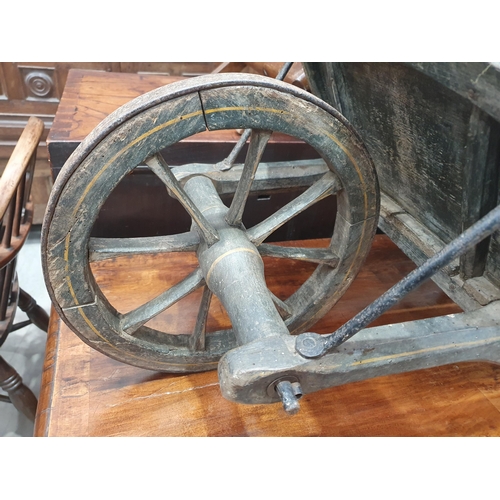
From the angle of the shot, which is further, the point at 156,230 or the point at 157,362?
the point at 156,230

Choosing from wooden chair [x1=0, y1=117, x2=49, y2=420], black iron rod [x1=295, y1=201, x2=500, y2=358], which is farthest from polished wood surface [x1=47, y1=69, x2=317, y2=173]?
black iron rod [x1=295, y1=201, x2=500, y2=358]

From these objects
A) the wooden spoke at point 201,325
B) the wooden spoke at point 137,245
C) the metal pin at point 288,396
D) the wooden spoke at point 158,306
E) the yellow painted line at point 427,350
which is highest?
the wooden spoke at point 137,245

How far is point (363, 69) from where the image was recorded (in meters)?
1.20

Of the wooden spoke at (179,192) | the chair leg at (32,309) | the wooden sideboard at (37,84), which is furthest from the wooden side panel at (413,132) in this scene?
the chair leg at (32,309)

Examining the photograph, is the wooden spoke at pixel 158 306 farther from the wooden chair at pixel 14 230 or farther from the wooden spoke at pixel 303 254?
the wooden chair at pixel 14 230

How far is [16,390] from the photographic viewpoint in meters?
1.60

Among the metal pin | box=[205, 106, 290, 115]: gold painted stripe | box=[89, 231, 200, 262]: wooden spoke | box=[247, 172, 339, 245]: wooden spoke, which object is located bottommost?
the metal pin

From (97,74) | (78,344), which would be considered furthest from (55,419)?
(97,74)

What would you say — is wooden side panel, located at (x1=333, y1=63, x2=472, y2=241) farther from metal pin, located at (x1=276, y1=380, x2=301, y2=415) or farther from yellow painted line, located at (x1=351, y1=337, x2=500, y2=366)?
metal pin, located at (x1=276, y1=380, x2=301, y2=415)

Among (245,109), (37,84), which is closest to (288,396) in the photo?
(245,109)

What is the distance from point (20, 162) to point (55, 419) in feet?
2.25

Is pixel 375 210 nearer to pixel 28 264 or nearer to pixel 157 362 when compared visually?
pixel 157 362

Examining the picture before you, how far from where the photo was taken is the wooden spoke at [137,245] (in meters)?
1.03

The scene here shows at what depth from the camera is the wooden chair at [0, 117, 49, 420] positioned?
133 centimetres
